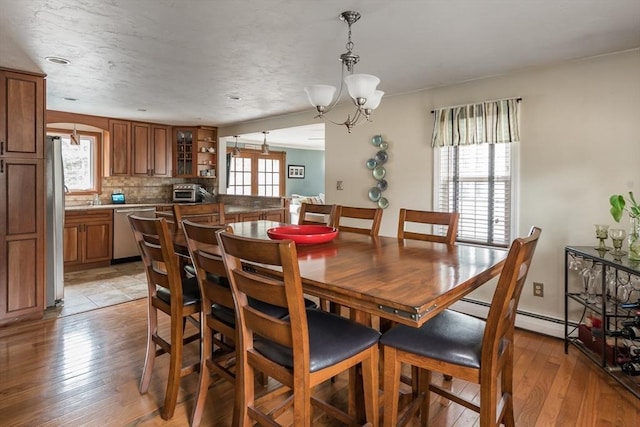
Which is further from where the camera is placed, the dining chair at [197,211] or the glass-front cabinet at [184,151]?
the glass-front cabinet at [184,151]

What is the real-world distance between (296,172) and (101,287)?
19.8ft

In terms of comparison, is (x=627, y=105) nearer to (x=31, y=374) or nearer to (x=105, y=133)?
(x=31, y=374)

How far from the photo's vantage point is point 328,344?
1.43m

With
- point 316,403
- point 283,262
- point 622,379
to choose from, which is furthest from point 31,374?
point 622,379

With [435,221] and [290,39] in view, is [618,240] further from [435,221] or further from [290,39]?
[290,39]

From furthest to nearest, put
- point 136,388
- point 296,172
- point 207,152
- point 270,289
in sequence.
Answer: point 296,172, point 207,152, point 136,388, point 270,289

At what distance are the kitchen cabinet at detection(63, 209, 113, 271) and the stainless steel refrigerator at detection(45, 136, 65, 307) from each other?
4.33ft

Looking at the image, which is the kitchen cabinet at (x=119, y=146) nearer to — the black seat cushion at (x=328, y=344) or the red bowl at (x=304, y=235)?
the red bowl at (x=304, y=235)

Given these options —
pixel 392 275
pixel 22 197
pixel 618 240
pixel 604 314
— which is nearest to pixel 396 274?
pixel 392 275

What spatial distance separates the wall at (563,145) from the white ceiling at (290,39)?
15cm

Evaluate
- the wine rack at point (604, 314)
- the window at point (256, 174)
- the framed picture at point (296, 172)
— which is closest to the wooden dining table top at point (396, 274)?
the wine rack at point (604, 314)

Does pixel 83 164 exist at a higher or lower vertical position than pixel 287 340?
higher

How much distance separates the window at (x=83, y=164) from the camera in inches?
215

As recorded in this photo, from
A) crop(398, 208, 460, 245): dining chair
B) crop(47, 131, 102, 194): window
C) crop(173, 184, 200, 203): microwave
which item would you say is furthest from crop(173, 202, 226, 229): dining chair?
crop(47, 131, 102, 194): window
